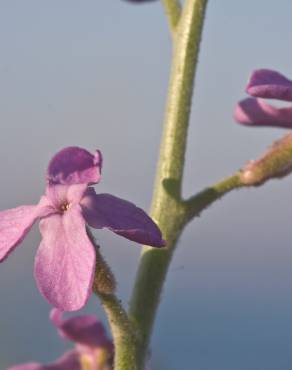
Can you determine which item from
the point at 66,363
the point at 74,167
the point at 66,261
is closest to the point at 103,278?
the point at 66,261

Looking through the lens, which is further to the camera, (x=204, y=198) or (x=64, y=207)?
(x=204, y=198)

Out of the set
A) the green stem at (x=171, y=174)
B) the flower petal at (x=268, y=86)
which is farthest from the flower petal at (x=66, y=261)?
the flower petal at (x=268, y=86)

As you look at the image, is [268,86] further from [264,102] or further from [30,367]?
[30,367]

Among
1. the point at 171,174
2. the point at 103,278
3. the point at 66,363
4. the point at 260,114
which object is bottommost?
the point at 66,363

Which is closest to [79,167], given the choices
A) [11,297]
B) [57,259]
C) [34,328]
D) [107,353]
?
[57,259]

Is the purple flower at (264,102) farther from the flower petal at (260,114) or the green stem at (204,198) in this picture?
the green stem at (204,198)

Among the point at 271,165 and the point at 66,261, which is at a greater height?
the point at 271,165
